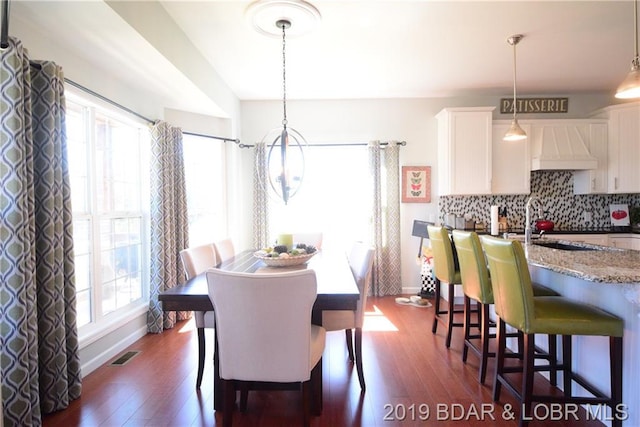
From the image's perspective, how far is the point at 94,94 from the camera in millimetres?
2463

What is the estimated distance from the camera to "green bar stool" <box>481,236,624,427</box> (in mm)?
1610

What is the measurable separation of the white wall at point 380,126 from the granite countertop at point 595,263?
7.18 ft

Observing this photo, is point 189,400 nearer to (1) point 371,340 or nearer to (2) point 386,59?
(1) point 371,340

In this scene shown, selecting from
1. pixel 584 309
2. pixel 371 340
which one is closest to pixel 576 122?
pixel 584 309

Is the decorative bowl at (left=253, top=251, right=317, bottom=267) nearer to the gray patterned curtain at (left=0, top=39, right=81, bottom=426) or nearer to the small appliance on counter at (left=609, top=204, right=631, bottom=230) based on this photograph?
the gray patterned curtain at (left=0, top=39, right=81, bottom=426)

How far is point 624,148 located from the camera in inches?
157

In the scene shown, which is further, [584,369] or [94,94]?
[94,94]

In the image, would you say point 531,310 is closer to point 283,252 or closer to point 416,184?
point 283,252

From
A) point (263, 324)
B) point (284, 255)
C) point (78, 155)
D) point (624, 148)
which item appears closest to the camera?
point (263, 324)

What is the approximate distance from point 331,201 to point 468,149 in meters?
1.87

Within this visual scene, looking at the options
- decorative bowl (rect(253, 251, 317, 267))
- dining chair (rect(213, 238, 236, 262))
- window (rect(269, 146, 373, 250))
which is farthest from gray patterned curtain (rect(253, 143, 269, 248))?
decorative bowl (rect(253, 251, 317, 267))

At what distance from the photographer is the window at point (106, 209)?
A: 2494 millimetres

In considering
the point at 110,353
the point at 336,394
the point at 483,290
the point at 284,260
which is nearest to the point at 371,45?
the point at 284,260

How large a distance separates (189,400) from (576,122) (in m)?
5.08
